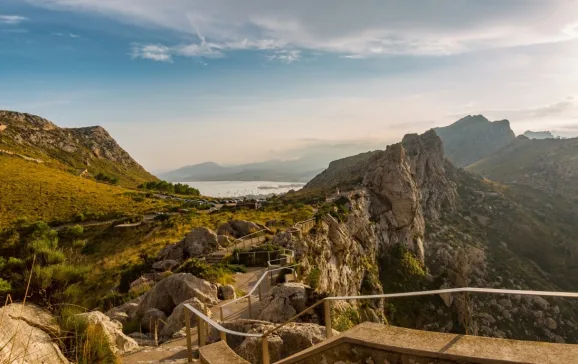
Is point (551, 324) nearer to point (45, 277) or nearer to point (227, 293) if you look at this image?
point (227, 293)

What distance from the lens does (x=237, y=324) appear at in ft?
31.0

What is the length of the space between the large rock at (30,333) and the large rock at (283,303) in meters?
6.23

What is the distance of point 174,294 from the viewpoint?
1430 cm

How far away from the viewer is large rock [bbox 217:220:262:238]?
Result: 34.6 meters

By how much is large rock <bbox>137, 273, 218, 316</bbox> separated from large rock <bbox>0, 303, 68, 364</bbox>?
756 centimetres

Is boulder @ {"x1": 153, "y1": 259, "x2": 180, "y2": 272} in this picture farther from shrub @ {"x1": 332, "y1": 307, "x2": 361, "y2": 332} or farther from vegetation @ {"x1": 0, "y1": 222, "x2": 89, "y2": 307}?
vegetation @ {"x1": 0, "y1": 222, "x2": 89, "y2": 307}

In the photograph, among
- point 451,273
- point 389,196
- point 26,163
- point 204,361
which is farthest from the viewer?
point 26,163

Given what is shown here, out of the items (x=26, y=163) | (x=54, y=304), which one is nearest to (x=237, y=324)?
(x=54, y=304)

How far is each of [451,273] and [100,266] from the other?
5072cm

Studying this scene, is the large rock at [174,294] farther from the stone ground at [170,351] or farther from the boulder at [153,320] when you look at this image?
the stone ground at [170,351]

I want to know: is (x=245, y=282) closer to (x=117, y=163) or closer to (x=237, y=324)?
(x=237, y=324)

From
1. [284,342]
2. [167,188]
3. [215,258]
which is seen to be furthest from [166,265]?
[167,188]

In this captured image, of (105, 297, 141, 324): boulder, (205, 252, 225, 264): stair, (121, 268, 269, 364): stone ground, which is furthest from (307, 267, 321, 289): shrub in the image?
(105, 297, 141, 324): boulder

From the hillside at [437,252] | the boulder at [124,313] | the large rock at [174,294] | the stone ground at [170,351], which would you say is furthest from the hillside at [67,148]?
the stone ground at [170,351]
